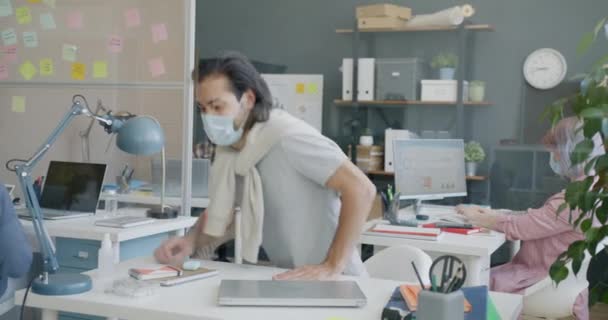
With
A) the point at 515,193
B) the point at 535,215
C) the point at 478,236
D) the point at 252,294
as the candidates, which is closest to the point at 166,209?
the point at 478,236

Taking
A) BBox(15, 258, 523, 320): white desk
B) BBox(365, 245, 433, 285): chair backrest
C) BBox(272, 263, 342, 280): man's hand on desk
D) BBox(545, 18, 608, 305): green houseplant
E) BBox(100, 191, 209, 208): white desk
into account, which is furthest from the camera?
BBox(100, 191, 209, 208): white desk

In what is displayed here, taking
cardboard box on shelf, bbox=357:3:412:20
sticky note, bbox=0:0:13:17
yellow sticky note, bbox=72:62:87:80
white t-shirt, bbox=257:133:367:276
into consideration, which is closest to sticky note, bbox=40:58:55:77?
yellow sticky note, bbox=72:62:87:80

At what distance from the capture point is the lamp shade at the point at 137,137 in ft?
9.86

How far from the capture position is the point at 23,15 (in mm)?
4457

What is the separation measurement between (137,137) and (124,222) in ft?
1.71

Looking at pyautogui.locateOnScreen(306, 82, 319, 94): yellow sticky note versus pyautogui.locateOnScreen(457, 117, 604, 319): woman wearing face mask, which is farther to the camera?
pyautogui.locateOnScreen(306, 82, 319, 94): yellow sticky note

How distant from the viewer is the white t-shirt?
2131 millimetres

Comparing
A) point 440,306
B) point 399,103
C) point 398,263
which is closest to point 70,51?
point 399,103

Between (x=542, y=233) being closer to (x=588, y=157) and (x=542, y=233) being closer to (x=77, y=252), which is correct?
(x=588, y=157)

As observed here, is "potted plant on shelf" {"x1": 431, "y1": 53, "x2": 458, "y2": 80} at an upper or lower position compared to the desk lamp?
upper

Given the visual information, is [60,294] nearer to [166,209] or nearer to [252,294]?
Result: [252,294]

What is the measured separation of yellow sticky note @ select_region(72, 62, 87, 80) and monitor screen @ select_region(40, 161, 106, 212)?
0.71m

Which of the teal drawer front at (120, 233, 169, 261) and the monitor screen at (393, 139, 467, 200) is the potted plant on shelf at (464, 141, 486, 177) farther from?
the teal drawer front at (120, 233, 169, 261)

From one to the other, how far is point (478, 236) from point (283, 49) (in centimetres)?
305
